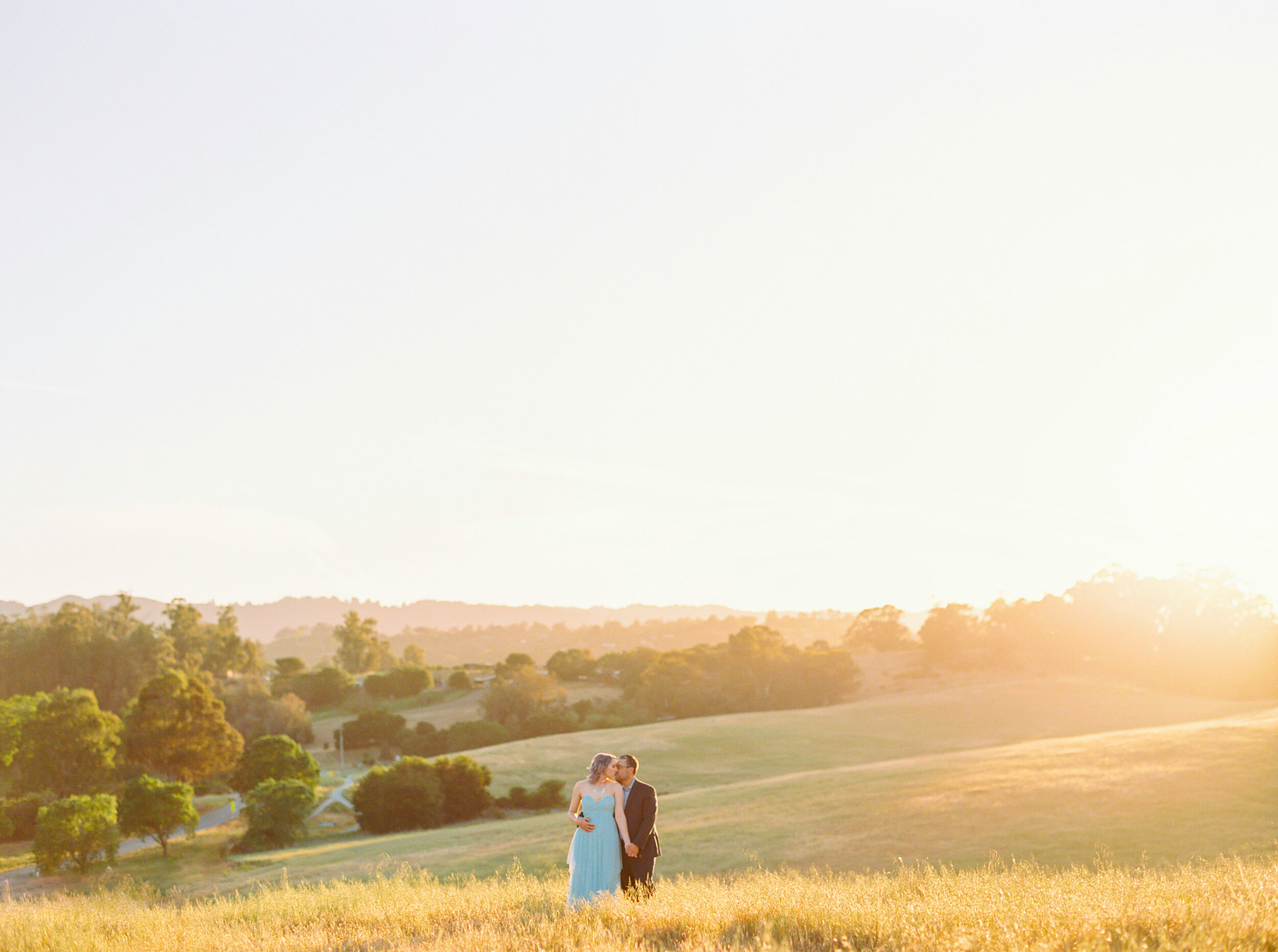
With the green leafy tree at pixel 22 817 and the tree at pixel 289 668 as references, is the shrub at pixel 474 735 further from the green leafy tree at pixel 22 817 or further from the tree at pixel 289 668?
the tree at pixel 289 668

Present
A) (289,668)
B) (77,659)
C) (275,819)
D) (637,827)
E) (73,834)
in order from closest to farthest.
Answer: (637,827) < (73,834) < (275,819) < (77,659) < (289,668)

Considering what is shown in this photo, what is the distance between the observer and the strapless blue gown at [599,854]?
921 centimetres

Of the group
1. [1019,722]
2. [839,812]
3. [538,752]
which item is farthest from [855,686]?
[839,812]

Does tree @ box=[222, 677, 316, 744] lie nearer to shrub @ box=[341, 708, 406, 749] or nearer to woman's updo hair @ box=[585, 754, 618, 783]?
shrub @ box=[341, 708, 406, 749]

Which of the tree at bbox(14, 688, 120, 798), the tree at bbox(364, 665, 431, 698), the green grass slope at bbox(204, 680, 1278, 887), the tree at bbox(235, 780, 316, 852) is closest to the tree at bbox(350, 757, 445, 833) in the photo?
the green grass slope at bbox(204, 680, 1278, 887)

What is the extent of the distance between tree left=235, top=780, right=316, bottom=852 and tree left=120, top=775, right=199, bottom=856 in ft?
9.51

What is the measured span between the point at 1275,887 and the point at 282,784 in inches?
1708

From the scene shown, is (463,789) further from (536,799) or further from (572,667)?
(572,667)

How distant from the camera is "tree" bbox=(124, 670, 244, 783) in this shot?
63.3 m

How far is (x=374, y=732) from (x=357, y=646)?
6736cm

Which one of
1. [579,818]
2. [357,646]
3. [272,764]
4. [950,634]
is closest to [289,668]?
[357,646]

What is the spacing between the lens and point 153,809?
133ft

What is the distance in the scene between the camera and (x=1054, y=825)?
2159cm

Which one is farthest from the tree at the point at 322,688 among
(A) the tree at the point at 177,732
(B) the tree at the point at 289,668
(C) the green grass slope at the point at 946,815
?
(C) the green grass slope at the point at 946,815
